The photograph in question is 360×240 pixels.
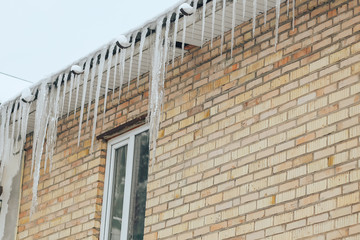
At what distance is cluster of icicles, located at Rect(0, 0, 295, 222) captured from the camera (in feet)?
21.4

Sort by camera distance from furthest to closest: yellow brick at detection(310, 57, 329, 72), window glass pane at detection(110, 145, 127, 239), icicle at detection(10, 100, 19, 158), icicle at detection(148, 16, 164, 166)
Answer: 1. icicle at detection(10, 100, 19, 158)
2. window glass pane at detection(110, 145, 127, 239)
3. icicle at detection(148, 16, 164, 166)
4. yellow brick at detection(310, 57, 329, 72)

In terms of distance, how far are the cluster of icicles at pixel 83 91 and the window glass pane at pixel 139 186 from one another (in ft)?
0.94

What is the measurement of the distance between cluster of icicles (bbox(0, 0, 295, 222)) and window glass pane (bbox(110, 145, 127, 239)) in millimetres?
319

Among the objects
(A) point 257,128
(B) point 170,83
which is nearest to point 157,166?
(B) point 170,83

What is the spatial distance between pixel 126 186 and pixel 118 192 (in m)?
0.17

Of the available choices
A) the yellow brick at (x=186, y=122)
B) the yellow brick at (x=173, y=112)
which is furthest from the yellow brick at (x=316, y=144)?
the yellow brick at (x=173, y=112)

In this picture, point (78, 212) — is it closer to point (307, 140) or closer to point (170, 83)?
point (170, 83)

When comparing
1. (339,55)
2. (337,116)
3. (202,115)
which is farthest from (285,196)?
(202,115)

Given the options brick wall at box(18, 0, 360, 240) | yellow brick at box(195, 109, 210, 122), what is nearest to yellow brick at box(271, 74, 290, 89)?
brick wall at box(18, 0, 360, 240)

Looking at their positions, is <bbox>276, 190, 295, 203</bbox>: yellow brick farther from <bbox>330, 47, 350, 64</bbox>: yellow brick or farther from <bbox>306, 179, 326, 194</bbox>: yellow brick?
<bbox>330, 47, 350, 64</bbox>: yellow brick

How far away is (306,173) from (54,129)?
3419 mm

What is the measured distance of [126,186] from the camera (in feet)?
24.5

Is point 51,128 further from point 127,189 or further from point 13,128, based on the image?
point 127,189

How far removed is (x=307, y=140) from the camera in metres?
5.64
